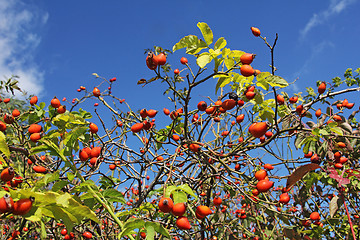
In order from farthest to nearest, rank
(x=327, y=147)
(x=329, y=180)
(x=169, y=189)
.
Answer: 1. (x=329, y=180)
2. (x=327, y=147)
3. (x=169, y=189)

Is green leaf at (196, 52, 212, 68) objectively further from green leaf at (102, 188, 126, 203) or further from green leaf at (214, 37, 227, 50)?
green leaf at (102, 188, 126, 203)

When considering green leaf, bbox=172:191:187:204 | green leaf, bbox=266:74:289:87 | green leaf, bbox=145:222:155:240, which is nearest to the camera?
green leaf, bbox=145:222:155:240

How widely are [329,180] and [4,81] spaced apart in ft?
11.9

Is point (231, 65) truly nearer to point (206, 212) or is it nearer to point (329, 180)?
point (206, 212)

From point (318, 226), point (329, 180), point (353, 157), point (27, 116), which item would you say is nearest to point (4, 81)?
point (27, 116)

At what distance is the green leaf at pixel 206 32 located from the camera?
1531 mm

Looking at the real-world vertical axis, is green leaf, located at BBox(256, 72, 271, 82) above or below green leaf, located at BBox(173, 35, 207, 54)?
below

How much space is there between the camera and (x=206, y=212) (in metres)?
1.45

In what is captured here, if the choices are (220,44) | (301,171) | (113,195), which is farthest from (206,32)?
(113,195)

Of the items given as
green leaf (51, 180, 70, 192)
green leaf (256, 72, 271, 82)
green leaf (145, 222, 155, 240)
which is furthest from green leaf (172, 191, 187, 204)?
green leaf (256, 72, 271, 82)

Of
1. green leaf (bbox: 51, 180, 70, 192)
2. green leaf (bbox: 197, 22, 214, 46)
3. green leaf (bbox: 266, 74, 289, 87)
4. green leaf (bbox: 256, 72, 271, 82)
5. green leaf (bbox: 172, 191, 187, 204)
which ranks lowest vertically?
green leaf (bbox: 51, 180, 70, 192)

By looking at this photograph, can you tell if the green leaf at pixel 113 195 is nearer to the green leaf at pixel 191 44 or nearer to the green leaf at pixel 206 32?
the green leaf at pixel 191 44

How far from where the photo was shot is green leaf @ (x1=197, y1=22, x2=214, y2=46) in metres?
1.53

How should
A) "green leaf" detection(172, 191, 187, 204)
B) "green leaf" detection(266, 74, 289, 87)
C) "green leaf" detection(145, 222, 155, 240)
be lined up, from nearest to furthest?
"green leaf" detection(145, 222, 155, 240) → "green leaf" detection(172, 191, 187, 204) → "green leaf" detection(266, 74, 289, 87)
